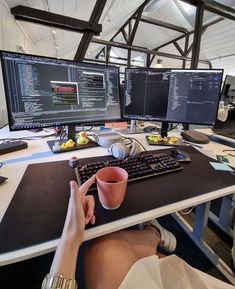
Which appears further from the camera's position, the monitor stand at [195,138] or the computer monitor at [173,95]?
the monitor stand at [195,138]

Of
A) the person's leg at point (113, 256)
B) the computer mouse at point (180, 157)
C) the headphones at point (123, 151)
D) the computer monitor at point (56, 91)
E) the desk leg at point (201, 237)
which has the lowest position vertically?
the desk leg at point (201, 237)

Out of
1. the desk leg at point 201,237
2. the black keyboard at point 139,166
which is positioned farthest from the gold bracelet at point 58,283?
the desk leg at point 201,237

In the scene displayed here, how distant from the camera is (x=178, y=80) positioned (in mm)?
1026

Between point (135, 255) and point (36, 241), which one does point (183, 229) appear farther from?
point (36, 241)

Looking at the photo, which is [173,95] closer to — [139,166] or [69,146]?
[139,166]

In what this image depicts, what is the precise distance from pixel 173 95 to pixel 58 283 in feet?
3.32

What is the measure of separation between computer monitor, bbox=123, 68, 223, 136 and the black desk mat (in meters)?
0.37

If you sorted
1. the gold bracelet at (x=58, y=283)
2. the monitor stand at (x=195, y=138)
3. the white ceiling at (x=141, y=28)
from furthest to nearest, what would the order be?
the white ceiling at (x=141, y=28)
the monitor stand at (x=195, y=138)
the gold bracelet at (x=58, y=283)

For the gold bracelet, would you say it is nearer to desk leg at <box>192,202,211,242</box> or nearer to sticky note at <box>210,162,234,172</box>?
sticky note at <box>210,162,234,172</box>

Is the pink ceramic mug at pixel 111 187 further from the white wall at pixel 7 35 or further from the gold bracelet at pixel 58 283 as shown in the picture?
the white wall at pixel 7 35

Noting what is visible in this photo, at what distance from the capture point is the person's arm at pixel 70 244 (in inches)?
15.0

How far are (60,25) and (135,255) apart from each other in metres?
1.62

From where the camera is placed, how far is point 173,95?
41.3 inches

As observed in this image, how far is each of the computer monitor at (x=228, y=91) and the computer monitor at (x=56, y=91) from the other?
113cm
